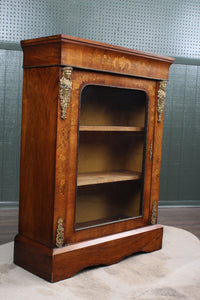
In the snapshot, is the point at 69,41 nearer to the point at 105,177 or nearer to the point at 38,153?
the point at 38,153

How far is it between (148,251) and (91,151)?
94 centimetres

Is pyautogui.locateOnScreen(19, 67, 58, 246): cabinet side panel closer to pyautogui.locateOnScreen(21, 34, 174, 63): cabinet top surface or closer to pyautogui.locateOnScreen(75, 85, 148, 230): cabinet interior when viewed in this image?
pyautogui.locateOnScreen(21, 34, 174, 63): cabinet top surface

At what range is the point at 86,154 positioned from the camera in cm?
275

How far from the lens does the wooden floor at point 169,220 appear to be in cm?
361

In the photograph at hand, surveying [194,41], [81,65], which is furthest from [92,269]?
[194,41]

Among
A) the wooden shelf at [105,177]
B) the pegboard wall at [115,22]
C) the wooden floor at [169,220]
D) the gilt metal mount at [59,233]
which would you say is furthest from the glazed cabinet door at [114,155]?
the pegboard wall at [115,22]

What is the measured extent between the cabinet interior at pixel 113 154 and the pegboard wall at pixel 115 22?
1.97m

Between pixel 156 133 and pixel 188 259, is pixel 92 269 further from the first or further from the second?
pixel 156 133

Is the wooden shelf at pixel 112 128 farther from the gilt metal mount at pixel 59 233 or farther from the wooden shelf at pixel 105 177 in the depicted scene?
the gilt metal mount at pixel 59 233

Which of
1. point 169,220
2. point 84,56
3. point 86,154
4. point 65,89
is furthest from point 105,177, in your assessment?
point 169,220

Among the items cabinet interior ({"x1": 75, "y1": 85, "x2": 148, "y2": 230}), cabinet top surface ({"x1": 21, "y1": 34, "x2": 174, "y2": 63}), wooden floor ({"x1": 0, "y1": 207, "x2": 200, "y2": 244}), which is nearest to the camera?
→ cabinet top surface ({"x1": 21, "y1": 34, "x2": 174, "y2": 63})

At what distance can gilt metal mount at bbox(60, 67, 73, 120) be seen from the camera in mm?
2258

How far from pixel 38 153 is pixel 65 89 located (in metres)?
0.46

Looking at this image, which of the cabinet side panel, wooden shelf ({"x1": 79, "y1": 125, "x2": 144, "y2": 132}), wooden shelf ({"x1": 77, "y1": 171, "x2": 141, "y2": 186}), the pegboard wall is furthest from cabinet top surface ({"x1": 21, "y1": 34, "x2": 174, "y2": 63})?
the pegboard wall
